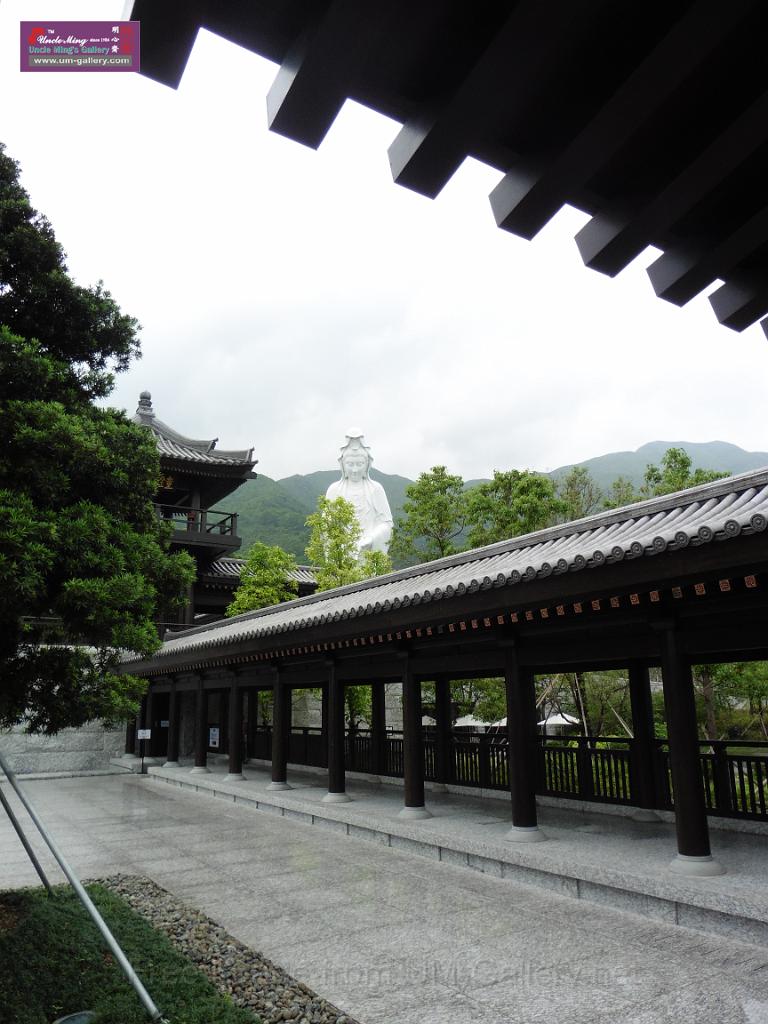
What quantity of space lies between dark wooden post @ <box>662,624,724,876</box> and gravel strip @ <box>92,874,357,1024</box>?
12.6 feet

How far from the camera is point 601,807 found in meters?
10.7

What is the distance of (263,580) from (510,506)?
8.29 metres

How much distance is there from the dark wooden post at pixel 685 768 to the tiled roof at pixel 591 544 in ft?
4.23

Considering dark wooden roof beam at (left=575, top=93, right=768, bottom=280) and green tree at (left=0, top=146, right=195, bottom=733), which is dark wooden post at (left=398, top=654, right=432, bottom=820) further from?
dark wooden roof beam at (left=575, top=93, right=768, bottom=280)

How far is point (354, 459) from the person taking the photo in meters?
36.2

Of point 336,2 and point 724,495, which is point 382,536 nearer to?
point 724,495

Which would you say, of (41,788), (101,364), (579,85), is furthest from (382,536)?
(579,85)

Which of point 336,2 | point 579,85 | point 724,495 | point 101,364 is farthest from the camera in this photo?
point 724,495

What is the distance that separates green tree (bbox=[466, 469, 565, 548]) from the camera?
67.5 ft

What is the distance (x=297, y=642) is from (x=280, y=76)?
11.3 meters

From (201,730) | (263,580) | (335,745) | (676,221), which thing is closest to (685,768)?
(676,221)

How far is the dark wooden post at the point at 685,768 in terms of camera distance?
6889 mm

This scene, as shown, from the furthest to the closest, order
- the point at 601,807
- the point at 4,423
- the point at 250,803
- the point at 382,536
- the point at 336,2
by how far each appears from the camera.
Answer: the point at 382,536
the point at 250,803
the point at 601,807
the point at 4,423
the point at 336,2

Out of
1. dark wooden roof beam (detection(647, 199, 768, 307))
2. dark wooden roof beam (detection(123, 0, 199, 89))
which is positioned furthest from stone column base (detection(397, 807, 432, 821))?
dark wooden roof beam (detection(123, 0, 199, 89))
